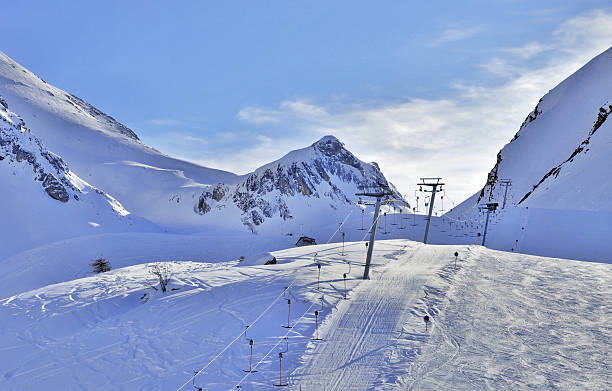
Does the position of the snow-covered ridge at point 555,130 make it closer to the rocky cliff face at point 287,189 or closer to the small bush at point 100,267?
the rocky cliff face at point 287,189

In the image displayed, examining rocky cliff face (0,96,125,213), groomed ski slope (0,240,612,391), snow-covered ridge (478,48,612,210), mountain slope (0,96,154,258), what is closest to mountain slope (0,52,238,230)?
mountain slope (0,96,154,258)

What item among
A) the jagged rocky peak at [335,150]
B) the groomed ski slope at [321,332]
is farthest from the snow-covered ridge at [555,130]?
the jagged rocky peak at [335,150]

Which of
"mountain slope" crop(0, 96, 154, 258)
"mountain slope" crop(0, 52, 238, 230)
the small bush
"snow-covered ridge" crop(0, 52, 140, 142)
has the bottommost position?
the small bush

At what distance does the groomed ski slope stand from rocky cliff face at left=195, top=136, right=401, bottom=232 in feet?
249

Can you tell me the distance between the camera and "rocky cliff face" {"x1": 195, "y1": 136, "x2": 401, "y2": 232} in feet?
326

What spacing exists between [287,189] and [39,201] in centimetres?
6085

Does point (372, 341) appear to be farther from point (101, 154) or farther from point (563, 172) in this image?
point (101, 154)

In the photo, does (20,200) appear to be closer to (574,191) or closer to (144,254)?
(144,254)

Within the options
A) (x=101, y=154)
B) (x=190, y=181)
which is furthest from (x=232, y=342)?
(x=101, y=154)

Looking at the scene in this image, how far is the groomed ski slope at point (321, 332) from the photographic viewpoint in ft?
34.8

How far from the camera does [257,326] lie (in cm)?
1474

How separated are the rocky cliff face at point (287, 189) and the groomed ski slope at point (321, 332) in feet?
249

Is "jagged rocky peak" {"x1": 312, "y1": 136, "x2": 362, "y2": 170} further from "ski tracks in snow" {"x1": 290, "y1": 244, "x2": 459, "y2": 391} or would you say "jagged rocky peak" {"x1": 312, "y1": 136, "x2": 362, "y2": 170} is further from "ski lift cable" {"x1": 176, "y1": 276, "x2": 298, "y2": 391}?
"ski lift cable" {"x1": 176, "y1": 276, "x2": 298, "y2": 391}

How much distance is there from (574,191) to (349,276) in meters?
40.3
